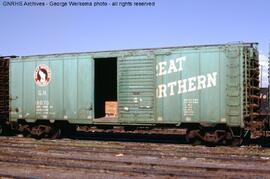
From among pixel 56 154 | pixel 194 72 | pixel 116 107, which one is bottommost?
pixel 56 154

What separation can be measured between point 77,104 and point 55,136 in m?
2.32

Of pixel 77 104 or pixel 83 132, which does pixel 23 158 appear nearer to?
pixel 77 104

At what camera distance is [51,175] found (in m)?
11.1

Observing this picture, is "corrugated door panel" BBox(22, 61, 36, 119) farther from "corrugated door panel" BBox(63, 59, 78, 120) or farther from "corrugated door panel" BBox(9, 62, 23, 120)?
"corrugated door panel" BBox(63, 59, 78, 120)

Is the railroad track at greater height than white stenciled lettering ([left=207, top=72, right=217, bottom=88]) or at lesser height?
lesser

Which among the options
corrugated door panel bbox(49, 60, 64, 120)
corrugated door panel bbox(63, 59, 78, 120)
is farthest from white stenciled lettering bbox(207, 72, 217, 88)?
corrugated door panel bbox(49, 60, 64, 120)

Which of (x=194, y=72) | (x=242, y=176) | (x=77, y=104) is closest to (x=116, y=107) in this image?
(x=77, y=104)

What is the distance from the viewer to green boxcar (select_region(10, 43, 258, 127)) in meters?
17.0

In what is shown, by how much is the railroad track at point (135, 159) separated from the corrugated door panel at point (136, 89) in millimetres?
1240

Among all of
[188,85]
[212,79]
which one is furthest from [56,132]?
[212,79]

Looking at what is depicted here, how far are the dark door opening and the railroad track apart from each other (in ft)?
8.97

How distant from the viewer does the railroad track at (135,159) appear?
37.0 ft

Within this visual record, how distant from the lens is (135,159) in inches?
547

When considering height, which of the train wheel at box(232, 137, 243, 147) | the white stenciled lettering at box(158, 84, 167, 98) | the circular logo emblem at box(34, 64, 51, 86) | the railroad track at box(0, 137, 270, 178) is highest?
the circular logo emblem at box(34, 64, 51, 86)
